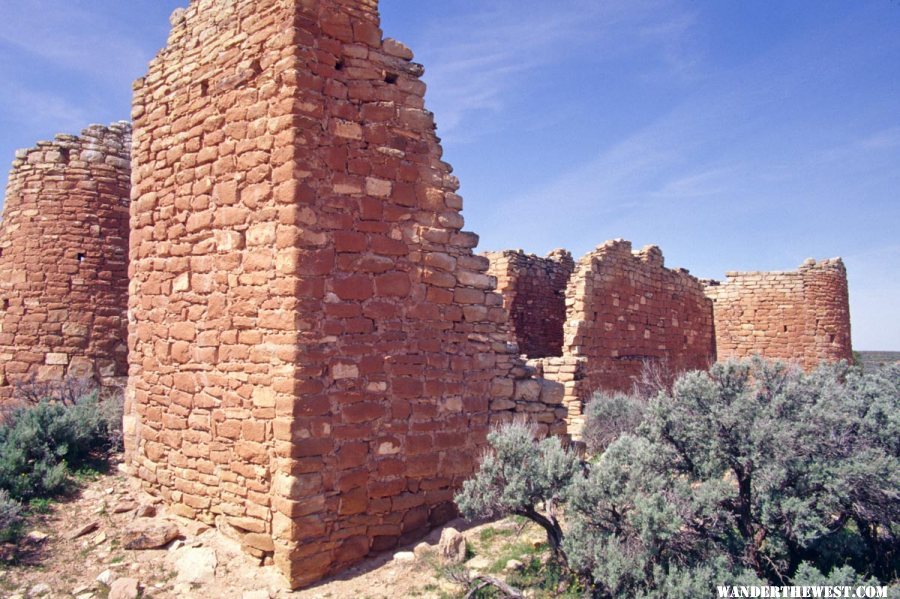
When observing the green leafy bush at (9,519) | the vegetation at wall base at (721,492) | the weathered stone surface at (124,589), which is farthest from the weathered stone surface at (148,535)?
the vegetation at wall base at (721,492)

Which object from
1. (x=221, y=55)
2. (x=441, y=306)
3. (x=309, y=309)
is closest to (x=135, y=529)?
(x=309, y=309)

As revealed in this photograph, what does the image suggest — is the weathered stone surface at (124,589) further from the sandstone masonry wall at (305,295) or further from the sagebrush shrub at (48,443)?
the sagebrush shrub at (48,443)

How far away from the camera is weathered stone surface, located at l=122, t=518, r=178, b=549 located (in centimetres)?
523

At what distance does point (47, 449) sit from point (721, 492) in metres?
6.64

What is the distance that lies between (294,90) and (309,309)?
1.77m

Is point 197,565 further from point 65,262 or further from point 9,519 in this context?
point 65,262

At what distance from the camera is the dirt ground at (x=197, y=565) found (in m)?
4.62

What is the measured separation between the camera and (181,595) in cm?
458

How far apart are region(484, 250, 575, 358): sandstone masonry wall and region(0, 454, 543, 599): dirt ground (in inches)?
323

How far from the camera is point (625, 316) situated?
13211 mm

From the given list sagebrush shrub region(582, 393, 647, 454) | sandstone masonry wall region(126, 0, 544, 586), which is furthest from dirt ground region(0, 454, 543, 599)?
sagebrush shrub region(582, 393, 647, 454)

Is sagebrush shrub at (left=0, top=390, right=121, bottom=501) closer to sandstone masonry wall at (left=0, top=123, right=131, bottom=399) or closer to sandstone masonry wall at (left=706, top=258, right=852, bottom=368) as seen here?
sandstone masonry wall at (left=0, top=123, right=131, bottom=399)

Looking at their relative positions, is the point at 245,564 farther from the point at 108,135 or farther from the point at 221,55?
the point at 108,135

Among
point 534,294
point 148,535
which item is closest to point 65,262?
point 148,535
